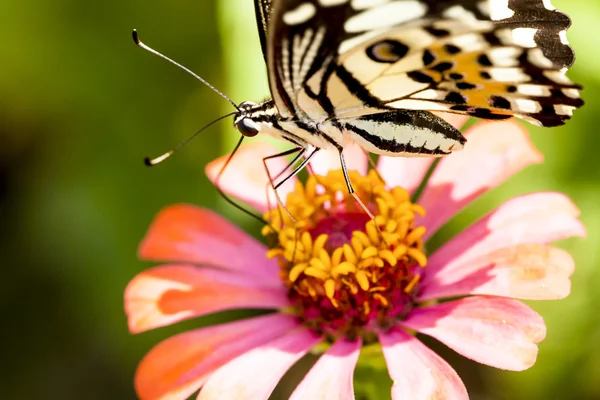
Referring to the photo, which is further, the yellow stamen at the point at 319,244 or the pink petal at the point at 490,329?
the yellow stamen at the point at 319,244

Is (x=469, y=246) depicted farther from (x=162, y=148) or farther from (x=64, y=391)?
(x=64, y=391)

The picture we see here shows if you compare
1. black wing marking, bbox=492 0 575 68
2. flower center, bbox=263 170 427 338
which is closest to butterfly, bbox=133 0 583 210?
black wing marking, bbox=492 0 575 68

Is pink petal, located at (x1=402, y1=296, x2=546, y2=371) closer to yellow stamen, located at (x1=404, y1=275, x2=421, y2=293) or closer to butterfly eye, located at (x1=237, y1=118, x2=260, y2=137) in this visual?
yellow stamen, located at (x1=404, y1=275, x2=421, y2=293)

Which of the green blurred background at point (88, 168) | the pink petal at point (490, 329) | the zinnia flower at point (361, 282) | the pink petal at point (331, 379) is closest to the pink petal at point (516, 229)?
the zinnia flower at point (361, 282)

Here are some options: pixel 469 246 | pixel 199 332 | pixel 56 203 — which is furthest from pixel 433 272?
pixel 56 203

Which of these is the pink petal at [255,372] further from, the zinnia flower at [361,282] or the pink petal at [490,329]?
the pink petal at [490,329]

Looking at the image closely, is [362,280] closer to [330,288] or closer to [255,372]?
[330,288]
